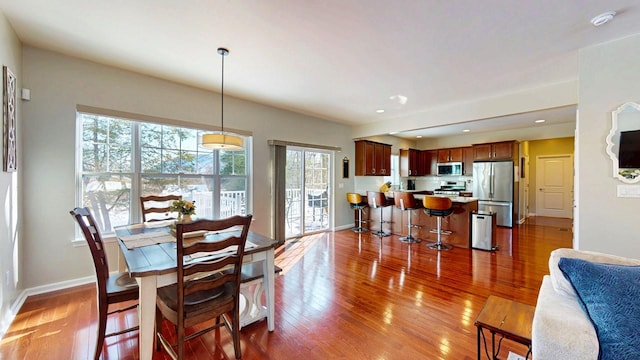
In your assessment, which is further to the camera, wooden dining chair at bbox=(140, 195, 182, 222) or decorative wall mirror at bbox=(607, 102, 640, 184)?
wooden dining chair at bbox=(140, 195, 182, 222)

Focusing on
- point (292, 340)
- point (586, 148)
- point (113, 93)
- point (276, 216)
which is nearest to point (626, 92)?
point (586, 148)

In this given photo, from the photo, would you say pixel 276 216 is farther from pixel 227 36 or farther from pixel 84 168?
pixel 227 36

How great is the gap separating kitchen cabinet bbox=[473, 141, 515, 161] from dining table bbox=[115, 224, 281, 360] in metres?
6.96

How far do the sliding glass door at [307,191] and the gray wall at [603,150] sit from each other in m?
4.19

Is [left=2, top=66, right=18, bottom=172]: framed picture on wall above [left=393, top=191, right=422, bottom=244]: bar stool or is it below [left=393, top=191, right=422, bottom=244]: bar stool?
above

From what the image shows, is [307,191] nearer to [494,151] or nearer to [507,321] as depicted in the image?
[507,321]

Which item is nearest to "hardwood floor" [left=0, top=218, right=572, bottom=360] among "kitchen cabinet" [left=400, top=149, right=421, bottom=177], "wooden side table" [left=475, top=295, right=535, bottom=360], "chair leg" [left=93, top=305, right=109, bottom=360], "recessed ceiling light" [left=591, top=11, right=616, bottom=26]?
"chair leg" [left=93, top=305, right=109, bottom=360]

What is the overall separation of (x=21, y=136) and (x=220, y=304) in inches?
114

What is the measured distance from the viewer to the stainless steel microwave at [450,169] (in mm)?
7711

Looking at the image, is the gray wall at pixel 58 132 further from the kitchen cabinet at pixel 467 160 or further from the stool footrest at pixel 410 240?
the kitchen cabinet at pixel 467 160

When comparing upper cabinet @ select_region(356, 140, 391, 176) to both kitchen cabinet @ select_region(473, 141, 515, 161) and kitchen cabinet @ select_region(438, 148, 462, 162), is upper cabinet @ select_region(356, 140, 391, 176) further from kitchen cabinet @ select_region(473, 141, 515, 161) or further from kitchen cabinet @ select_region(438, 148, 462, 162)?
kitchen cabinet @ select_region(473, 141, 515, 161)

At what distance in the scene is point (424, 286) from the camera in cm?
304

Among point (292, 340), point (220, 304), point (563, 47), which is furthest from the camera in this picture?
point (563, 47)

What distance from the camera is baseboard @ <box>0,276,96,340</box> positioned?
2.16 metres
